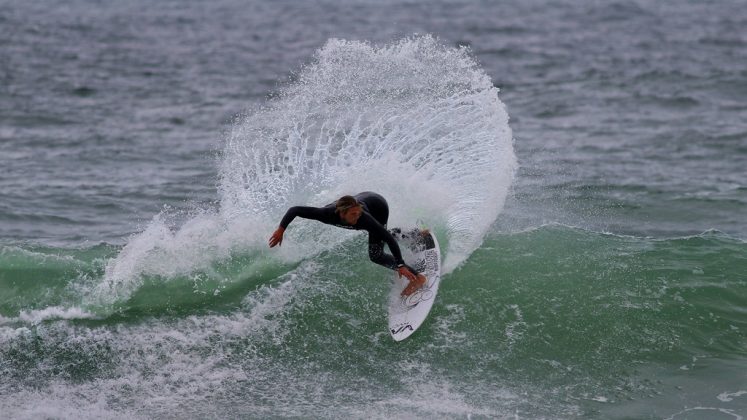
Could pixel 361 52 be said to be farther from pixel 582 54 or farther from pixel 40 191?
pixel 582 54

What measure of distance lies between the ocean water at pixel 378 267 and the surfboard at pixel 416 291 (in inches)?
7.0

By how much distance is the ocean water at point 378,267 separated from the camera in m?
9.63

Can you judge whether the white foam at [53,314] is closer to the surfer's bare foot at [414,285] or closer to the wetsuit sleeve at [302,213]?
the wetsuit sleeve at [302,213]

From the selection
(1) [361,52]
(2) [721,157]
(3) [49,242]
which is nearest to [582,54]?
(2) [721,157]

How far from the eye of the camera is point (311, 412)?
9.21 m

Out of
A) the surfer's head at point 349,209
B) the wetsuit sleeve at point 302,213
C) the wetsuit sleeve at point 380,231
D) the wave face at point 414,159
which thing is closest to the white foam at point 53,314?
the wave face at point 414,159

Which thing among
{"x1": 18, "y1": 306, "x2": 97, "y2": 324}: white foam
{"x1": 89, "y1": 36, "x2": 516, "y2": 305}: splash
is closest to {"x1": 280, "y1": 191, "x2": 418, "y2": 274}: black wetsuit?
{"x1": 89, "y1": 36, "x2": 516, "y2": 305}: splash

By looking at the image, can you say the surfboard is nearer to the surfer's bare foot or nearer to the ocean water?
the surfer's bare foot

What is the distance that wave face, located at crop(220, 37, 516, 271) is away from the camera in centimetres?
1212

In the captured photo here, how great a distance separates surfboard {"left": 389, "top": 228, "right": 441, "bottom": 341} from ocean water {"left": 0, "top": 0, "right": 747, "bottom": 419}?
0.59 feet

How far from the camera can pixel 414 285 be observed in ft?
35.7

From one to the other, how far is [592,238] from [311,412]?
18.2 ft

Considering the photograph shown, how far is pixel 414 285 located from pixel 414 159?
221 centimetres

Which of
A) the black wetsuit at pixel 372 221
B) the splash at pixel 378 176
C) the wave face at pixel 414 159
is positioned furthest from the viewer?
the wave face at pixel 414 159
